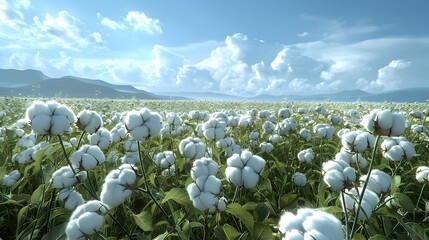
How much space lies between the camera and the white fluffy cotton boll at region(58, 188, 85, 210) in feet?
7.45

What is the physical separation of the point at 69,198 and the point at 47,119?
0.62 meters

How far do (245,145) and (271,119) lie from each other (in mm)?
1011

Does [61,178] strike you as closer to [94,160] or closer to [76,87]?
[94,160]

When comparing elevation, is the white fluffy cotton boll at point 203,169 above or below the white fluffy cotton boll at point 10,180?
above

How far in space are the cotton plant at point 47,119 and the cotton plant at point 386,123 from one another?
1.95 meters

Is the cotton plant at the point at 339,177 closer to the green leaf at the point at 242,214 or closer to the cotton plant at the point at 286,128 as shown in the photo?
the green leaf at the point at 242,214

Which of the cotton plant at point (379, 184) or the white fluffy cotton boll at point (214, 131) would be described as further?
the white fluffy cotton boll at point (214, 131)

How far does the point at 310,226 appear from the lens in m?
0.94

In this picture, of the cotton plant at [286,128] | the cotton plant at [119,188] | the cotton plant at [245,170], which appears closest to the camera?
the cotton plant at [119,188]

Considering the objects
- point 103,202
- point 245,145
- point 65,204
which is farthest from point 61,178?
point 245,145

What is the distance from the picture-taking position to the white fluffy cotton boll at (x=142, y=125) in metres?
2.02

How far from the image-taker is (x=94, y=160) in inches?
90.0

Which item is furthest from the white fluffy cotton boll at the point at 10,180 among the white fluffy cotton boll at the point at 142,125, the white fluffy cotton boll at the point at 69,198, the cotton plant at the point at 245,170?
the cotton plant at the point at 245,170

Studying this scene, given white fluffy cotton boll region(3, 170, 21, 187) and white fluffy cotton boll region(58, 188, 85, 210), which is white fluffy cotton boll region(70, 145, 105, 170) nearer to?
white fluffy cotton boll region(58, 188, 85, 210)
